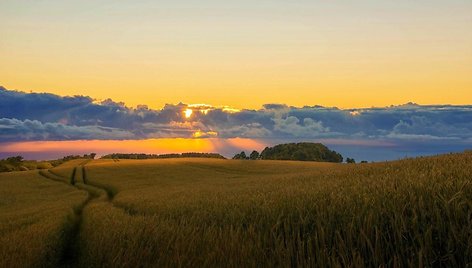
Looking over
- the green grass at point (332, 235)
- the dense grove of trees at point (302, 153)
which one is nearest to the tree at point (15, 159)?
the dense grove of trees at point (302, 153)

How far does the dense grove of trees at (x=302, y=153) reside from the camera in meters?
170

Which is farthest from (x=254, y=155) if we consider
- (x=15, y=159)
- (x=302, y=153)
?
(x=15, y=159)

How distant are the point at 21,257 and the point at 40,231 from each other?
489 cm

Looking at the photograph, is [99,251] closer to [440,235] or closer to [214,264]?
[214,264]

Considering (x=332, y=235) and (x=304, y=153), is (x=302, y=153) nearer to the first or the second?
(x=304, y=153)

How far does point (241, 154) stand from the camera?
173000mm

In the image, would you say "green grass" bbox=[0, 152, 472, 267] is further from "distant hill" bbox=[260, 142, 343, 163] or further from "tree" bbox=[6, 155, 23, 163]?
"distant hill" bbox=[260, 142, 343, 163]

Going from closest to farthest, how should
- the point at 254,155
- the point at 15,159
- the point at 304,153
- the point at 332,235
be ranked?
the point at 332,235 → the point at 15,159 → the point at 304,153 → the point at 254,155

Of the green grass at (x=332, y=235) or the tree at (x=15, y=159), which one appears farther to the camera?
the tree at (x=15, y=159)

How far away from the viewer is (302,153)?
171750 millimetres

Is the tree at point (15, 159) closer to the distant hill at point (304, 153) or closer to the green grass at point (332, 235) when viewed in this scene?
the distant hill at point (304, 153)

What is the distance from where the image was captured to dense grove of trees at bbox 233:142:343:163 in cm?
16962

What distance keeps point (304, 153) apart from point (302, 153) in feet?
4.57

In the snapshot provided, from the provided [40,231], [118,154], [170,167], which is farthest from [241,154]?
[40,231]
